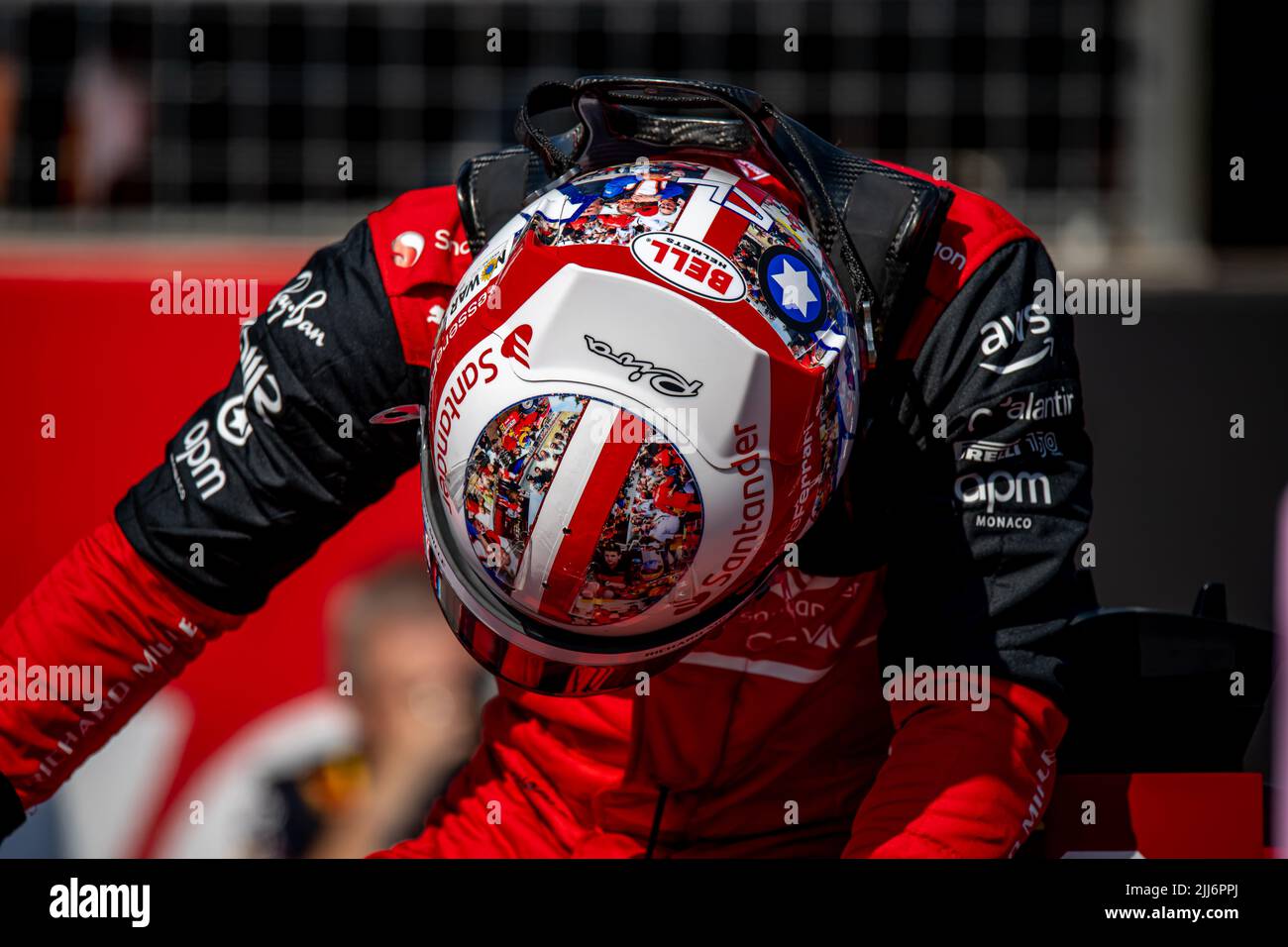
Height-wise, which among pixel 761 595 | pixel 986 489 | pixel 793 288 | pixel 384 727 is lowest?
pixel 384 727

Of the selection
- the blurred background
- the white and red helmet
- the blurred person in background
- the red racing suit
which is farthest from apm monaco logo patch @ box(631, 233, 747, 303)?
the blurred background

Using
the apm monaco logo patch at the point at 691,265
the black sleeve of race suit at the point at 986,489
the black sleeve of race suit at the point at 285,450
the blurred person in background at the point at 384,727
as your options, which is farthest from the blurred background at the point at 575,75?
the apm monaco logo patch at the point at 691,265

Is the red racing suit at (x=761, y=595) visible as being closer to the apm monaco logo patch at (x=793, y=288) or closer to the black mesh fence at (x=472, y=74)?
the apm monaco logo patch at (x=793, y=288)

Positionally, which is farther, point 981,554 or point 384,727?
point 384,727

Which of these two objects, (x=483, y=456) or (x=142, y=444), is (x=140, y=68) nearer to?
(x=142, y=444)

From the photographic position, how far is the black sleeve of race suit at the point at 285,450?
2025 millimetres

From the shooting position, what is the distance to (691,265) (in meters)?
1.64

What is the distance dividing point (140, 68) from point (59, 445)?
1.33 meters

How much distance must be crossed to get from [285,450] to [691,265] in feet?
2.30

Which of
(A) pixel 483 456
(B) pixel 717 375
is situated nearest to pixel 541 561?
(A) pixel 483 456

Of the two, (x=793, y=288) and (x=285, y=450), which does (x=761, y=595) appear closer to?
(x=793, y=288)

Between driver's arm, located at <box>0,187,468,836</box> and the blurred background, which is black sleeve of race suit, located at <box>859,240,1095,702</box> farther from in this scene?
the blurred background

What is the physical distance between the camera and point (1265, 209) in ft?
14.4

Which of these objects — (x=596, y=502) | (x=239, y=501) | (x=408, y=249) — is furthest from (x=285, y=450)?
(x=596, y=502)
